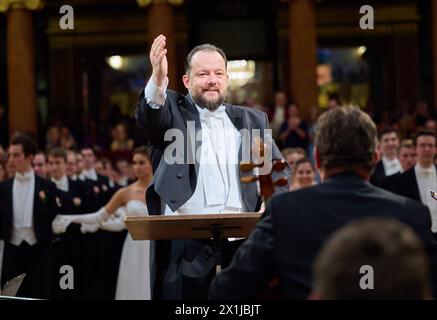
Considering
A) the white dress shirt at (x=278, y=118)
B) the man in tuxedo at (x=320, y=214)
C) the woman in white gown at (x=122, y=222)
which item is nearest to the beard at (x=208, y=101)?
the man in tuxedo at (x=320, y=214)

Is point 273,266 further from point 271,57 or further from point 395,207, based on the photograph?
point 271,57

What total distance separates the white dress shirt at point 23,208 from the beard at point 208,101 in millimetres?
5182

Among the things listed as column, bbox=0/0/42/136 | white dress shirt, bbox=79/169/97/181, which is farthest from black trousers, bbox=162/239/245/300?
column, bbox=0/0/42/136

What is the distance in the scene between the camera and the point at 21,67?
1939 centimetres

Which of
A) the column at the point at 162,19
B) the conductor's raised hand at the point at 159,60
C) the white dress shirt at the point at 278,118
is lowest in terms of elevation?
the conductor's raised hand at the point at 159,60

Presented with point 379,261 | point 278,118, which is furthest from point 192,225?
point 278,118

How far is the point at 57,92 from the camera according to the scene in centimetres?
2527

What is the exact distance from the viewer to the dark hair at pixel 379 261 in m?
2.63

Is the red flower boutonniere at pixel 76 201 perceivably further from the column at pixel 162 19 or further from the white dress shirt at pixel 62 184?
the column at pixel 162 19

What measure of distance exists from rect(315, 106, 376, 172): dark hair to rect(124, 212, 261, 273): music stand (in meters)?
0.82

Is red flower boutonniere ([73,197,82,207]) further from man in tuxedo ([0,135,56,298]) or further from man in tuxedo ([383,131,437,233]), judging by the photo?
man in tuxedo ([383,131,437,233])

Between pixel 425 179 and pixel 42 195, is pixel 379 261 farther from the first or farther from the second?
pixel 42 195

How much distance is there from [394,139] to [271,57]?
45.3 ft

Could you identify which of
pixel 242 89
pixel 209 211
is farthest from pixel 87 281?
pixel 242 89
